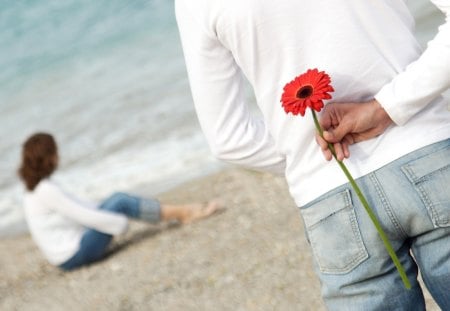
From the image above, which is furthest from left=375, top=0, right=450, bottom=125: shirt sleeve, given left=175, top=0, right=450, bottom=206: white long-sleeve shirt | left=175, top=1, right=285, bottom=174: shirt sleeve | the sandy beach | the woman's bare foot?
the woman's bare foot

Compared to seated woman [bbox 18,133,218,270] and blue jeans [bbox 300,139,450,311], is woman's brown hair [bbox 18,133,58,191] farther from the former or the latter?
blue jeans [bbox 300,139,450,311]

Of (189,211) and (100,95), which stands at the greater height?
(189,211)

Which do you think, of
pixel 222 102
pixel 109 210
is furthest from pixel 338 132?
pixel 109 210

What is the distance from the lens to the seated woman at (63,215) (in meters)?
5.40

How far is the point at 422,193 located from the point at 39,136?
4.19 m

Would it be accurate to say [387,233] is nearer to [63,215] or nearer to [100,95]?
[63,215]

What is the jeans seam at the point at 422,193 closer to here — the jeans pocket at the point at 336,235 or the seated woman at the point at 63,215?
the jeans pocket at the point at 336,235

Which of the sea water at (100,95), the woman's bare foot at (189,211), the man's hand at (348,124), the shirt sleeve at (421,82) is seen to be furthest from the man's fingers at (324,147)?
the sea water at (100,95)

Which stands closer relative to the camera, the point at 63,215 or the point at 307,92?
the point at 307,92

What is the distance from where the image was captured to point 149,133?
871cm

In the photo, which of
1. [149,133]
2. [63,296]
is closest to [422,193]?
[63,296]

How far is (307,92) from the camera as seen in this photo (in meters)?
1.50

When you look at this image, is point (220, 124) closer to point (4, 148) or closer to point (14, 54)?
point (4, 148)

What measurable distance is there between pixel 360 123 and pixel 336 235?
0.60 feet
